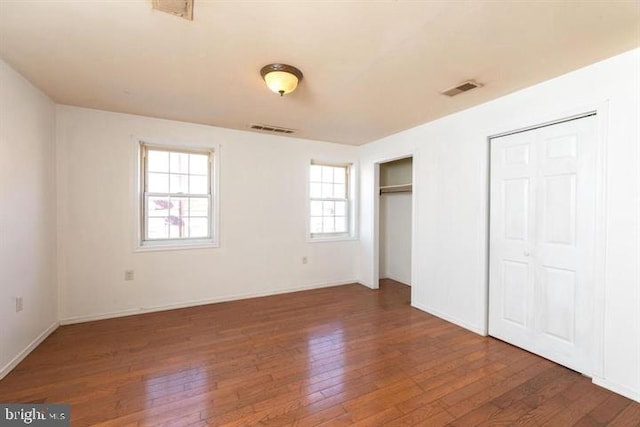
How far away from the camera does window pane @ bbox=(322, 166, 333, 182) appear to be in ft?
16.4

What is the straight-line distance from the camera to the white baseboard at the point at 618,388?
198cm

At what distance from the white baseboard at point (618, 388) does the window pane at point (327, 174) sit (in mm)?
3921

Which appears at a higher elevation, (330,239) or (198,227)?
(198,227)

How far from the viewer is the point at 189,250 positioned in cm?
386

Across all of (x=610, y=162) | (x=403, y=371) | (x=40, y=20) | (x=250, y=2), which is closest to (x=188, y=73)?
(x=40, y=20)

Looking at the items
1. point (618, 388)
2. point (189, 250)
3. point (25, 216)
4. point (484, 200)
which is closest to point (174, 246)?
point (189, 250)

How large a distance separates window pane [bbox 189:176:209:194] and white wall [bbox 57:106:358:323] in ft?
0.79

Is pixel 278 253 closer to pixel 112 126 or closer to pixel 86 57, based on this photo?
pixel 112 126

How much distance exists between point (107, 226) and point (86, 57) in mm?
1975

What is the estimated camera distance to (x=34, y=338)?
2.69m

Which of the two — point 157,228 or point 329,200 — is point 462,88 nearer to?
point 329,200

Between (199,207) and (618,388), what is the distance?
14.8ft

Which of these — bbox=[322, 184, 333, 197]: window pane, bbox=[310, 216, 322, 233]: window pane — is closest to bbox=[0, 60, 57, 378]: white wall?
bbox=[310, 216, 322, 233]: window pane

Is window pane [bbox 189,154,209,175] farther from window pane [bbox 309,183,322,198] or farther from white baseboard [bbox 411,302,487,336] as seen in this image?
white baseboard [bbox 411,302,487,336]
